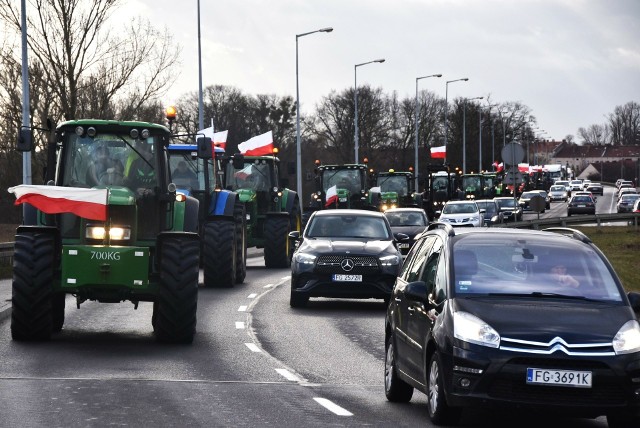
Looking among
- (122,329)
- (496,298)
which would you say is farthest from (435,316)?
(122,329)

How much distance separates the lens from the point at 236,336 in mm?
18125

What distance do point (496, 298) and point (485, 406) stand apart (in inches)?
37.3

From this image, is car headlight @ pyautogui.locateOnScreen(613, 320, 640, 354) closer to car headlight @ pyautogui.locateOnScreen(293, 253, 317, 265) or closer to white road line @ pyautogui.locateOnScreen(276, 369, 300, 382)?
white road line @ pyautogui.locateOnScreen(276, 369, 300, 382)

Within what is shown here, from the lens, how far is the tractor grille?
73.6ft

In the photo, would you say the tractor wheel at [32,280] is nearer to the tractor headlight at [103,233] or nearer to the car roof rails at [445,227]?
the tractor headlight at [103,233]

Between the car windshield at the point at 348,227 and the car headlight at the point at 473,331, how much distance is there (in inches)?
551

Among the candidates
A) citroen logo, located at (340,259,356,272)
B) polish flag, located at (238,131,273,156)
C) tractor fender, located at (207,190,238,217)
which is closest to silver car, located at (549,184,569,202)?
polish flag, located at (238,131,273,156)

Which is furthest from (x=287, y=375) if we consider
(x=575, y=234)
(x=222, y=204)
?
(x=222, y=204)

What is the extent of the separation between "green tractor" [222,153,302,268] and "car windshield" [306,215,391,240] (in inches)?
347

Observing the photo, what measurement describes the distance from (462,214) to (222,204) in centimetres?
3103

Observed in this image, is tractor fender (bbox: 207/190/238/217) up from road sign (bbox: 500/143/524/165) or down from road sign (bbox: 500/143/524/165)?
down

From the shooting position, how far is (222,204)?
2769 cm

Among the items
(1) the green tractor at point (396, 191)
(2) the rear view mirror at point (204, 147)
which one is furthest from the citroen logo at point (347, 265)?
(1) the green tractor at point (396, 191)

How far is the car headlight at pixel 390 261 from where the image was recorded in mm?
22516
